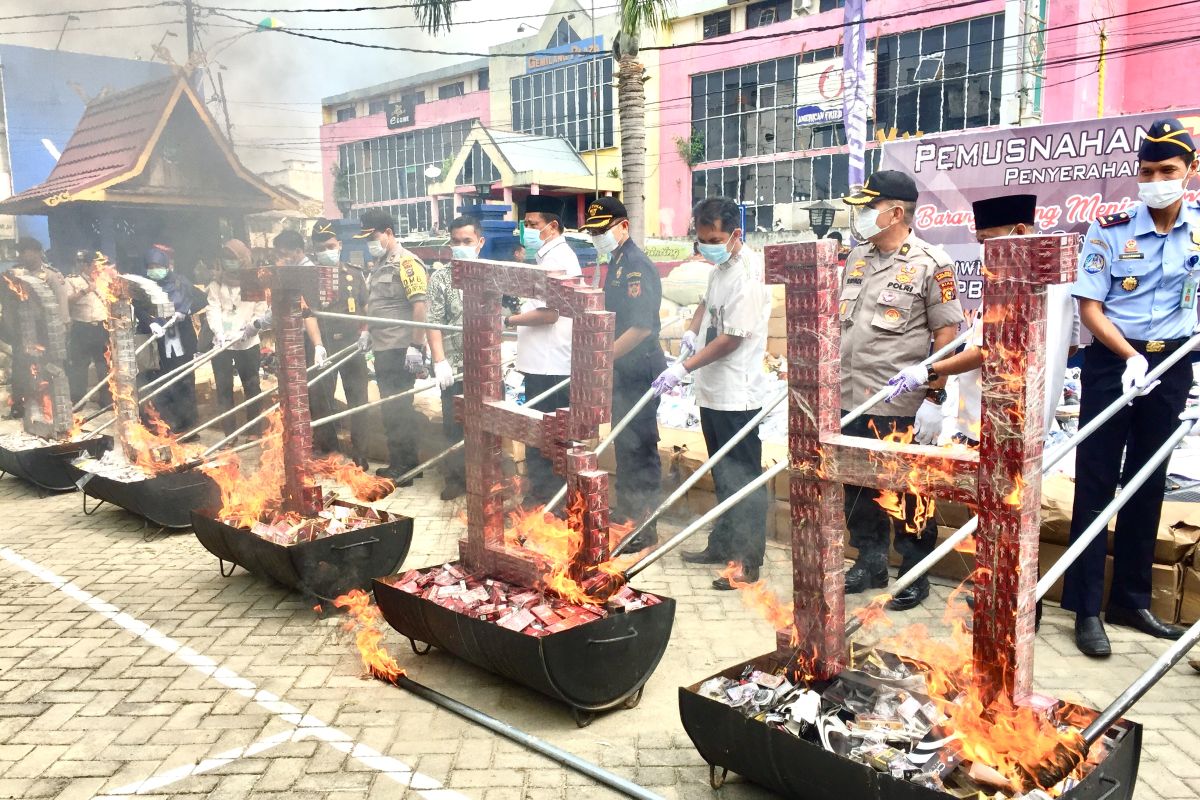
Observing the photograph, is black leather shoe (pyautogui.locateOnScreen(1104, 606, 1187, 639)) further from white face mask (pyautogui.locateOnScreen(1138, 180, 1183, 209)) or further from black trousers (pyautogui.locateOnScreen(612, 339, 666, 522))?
black trousers (pyautogui.locateOnScreen(612, 339, 666, 522))

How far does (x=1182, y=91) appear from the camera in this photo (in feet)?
77.4

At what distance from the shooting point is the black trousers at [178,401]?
10117mm

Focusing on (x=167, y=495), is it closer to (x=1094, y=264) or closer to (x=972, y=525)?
(x=972, y=525)

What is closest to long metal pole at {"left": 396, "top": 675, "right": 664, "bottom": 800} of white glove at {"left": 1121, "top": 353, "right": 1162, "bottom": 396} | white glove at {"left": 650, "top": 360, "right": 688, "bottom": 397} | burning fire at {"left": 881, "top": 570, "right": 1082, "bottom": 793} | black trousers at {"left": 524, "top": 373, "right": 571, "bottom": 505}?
burning fire at {"left": 881, "top": 570, "right": 1082, "bottom": 793}

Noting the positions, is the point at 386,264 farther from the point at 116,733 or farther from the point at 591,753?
the point at 591,753

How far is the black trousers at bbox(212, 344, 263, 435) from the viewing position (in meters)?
9.70

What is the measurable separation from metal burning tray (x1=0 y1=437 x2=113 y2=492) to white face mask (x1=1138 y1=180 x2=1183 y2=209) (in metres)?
8.30

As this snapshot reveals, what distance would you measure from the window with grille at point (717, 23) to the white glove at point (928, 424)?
26.7m

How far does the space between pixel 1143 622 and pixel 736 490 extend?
2.24m

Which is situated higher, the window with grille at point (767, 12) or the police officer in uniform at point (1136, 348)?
the window with grille at point (767, 12)

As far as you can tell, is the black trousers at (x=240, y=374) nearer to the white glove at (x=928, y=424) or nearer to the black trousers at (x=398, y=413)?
the black trousers at (x=398, y=413)

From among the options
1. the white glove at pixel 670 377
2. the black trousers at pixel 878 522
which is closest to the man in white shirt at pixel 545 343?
the white glove at pixel 670 377

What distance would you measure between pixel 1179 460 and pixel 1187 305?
6.67 ft

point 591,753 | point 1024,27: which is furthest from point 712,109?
point 591,753
